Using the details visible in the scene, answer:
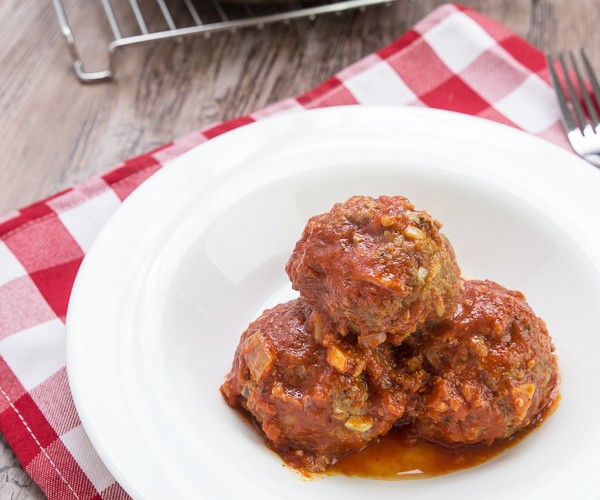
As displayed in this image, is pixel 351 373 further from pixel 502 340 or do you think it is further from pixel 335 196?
pixel 335 196

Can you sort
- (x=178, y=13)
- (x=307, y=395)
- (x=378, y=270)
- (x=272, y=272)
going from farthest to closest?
(x=178, y=13) → (x=272, y=272) → (x=307, y=395) → (x=378, y=270)

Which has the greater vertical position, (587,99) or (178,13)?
(178,13)

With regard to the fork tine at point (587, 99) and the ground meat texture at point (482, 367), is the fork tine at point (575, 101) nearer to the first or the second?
the fork tine at point (587, 99)

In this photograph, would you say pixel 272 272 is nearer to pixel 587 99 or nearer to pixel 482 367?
pixel 482 367

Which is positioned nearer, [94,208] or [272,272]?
[272,272]

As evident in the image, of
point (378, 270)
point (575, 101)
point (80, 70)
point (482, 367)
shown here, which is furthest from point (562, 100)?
point (80, 70)

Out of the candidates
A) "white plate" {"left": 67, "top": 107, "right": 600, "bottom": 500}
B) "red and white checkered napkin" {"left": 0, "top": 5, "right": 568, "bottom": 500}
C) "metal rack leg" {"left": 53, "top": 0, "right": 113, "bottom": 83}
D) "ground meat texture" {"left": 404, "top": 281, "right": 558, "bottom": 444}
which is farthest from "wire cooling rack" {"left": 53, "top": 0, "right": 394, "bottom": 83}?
"ground meat texture" {"left": 404, "top": 281, "right": 558, "bottom": 444}
